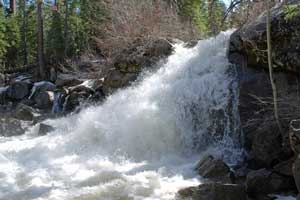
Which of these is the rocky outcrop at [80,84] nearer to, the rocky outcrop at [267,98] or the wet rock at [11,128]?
the wet rock at [11,128]

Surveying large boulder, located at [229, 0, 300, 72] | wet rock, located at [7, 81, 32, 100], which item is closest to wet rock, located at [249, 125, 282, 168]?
large boulder, located at [229, 0, 300, 72]

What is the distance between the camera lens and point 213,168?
8.76 metres

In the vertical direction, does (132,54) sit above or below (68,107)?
above

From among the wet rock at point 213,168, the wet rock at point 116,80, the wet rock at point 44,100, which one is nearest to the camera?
the wet rock at point 213,168

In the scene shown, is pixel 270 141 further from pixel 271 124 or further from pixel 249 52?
pixel 249 52

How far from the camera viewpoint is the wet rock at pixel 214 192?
7672 millimetres

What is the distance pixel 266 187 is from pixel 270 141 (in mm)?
1227

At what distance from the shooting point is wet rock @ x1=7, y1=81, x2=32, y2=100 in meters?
21.3

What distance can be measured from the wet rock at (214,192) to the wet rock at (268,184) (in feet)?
0.63

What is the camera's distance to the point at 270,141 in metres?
8.62

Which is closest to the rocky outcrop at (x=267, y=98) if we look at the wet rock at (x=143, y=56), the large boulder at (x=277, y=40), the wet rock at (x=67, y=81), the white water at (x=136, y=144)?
the large boulder at (x=277, y=40)

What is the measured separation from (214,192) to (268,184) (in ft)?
3.00

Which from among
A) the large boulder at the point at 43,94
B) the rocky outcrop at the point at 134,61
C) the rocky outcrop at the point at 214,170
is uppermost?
the rocky outcrop at the point at 134,61

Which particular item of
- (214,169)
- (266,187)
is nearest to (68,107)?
(214,169)
